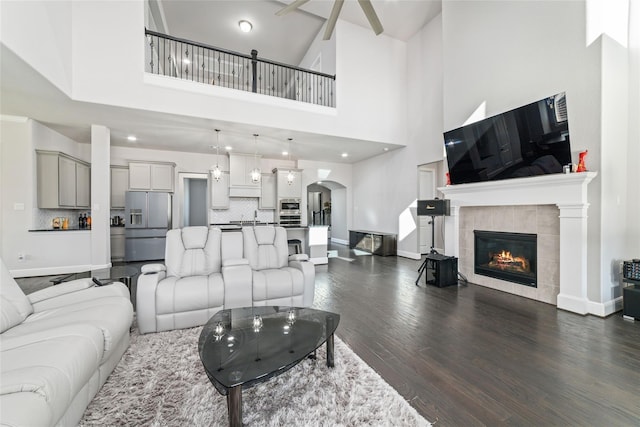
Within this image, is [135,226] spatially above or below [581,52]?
below

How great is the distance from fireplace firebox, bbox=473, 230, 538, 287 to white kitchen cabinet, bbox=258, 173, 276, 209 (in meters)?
5.54

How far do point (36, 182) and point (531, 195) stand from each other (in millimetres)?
8510

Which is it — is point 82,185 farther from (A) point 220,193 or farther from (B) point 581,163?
(B) point 581,163

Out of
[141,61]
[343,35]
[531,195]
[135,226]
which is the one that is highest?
[343,35]

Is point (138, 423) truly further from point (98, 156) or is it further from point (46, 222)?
point (46, 222)

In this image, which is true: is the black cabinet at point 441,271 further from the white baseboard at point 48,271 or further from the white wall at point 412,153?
the white baseboard at point 48,271

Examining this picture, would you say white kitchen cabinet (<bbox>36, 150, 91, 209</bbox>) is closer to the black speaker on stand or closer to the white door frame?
the white door frame

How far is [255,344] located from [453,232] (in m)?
4.24

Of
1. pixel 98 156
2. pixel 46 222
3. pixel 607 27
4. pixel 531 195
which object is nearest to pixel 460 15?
pixel 607 27

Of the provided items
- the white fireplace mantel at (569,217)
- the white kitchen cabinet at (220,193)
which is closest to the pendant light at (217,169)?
the white kitchen cabinet at (220,193)

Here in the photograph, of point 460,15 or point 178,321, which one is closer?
point 178,321

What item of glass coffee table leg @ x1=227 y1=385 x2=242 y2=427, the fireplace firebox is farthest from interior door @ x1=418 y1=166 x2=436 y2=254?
glass coffee table leg @ x1=227 y1=385 x2=242 y2=427

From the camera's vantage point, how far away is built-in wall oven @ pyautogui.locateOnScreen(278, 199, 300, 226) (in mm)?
7754

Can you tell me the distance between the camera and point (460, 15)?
4.55 metres
